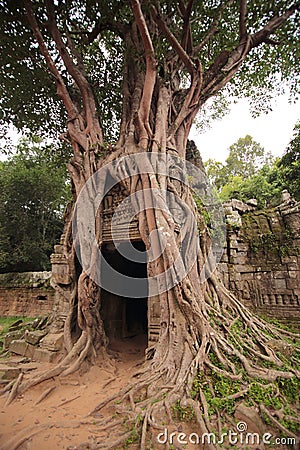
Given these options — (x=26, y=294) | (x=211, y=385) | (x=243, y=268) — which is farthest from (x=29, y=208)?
(x=211, y=385)

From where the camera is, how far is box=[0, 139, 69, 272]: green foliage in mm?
10984

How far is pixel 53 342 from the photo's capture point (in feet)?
14.9

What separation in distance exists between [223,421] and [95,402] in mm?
1595

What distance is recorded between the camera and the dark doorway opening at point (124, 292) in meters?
5.57

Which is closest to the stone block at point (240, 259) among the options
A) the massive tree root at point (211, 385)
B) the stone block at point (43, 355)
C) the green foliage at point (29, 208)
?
the massive tree root at point (211, 385)

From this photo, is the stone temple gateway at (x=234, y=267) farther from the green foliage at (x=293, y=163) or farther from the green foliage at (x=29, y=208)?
the green foliage at (x=29, y=208)

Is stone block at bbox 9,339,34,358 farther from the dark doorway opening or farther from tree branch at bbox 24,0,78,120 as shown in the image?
tree branch at bbox 24,0,78,120

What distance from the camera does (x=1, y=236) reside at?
10.8m

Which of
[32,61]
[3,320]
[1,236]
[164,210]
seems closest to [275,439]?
[164,210]

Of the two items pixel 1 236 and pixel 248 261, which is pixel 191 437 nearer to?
pixel 248 261

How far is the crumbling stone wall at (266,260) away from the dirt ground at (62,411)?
111 inches

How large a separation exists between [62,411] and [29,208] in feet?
33.8

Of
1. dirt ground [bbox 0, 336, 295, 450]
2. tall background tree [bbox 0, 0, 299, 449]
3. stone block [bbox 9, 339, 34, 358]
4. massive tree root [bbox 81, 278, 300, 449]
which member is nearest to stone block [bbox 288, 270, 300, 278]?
tall background tree [bbox 0, 0, 299, 449]

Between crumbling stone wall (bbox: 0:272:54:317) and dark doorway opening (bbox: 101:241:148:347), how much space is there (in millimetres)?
3594
